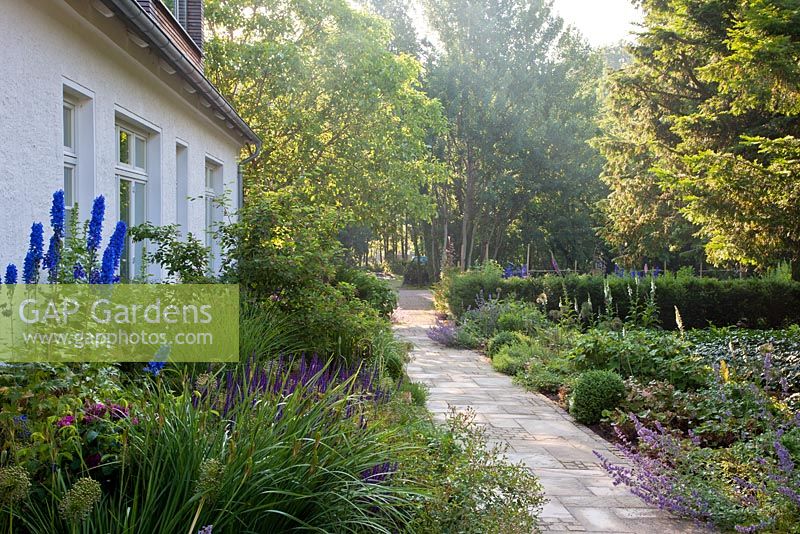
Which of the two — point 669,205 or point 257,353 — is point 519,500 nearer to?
point 257,353

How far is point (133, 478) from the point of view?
2689 millimetres

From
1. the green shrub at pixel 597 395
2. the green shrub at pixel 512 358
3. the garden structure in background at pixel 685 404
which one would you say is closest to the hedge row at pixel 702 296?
the garden structure in background at pixel 685 404

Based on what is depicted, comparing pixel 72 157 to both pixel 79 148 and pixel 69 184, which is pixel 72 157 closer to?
pixel 79 148

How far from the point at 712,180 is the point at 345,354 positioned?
6.30 meters

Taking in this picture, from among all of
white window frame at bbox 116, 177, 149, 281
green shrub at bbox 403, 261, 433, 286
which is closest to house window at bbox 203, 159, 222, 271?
white window frame at bbox 116, 177, 149, 281

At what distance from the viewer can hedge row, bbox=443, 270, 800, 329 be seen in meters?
14.9

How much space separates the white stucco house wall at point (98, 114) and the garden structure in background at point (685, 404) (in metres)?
4.09

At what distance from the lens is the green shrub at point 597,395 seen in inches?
262

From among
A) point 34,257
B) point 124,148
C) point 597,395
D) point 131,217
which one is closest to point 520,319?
point 597,395

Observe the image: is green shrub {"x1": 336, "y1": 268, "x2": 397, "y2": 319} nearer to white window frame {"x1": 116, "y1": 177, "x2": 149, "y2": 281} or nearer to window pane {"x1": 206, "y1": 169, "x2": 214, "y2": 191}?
window pane {"x1": 206, "y1": 169, "x2": 214, "y2": 191}

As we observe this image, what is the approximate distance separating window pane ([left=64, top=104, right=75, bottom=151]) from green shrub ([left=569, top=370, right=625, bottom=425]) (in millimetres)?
4996

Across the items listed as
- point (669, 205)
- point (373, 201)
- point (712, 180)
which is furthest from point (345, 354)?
point (669, 205)

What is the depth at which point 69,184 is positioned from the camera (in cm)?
586

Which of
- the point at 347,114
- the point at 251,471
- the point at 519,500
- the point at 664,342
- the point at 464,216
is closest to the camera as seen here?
the point at 251,471
